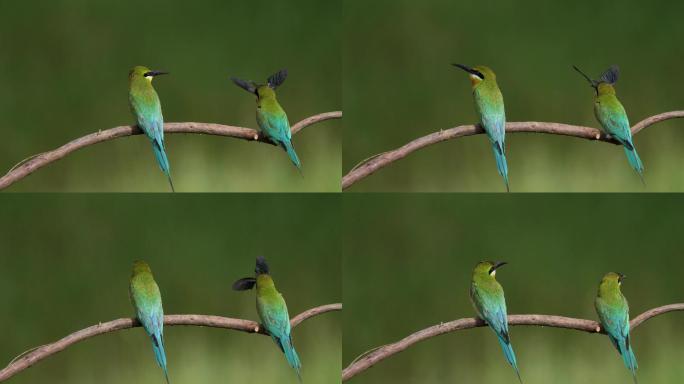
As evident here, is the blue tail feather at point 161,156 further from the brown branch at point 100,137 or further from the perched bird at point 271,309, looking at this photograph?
the perched bird at point 271,309

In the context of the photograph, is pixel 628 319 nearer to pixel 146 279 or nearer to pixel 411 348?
pixel 411 348

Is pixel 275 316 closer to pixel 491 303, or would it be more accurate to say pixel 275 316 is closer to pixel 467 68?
pixel 491 303

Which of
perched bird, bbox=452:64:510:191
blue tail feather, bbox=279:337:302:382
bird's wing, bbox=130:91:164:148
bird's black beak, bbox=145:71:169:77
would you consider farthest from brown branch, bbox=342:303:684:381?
bird's black beak, bbox=145:71:169:77

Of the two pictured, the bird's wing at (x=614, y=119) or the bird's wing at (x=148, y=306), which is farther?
the bird's wing at (x=614, y=119)

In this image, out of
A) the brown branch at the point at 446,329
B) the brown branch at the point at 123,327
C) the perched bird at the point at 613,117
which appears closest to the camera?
the brown branch at the point at 123,327

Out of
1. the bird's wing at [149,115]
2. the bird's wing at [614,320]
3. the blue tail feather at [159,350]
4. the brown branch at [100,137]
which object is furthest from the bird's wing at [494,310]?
the bird's wing at [149,115]

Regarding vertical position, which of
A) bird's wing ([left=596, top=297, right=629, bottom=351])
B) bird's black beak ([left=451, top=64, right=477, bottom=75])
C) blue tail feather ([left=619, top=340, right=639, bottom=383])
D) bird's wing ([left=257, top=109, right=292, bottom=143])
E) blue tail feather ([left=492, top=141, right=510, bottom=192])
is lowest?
blue tail feather ([left=619, top=340, right=639, bottom=383])

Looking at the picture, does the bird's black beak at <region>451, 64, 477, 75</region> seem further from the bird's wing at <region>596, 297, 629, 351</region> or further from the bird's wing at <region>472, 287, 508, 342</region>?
the bird's wing at <region>596, 297, 629, 351</region>
